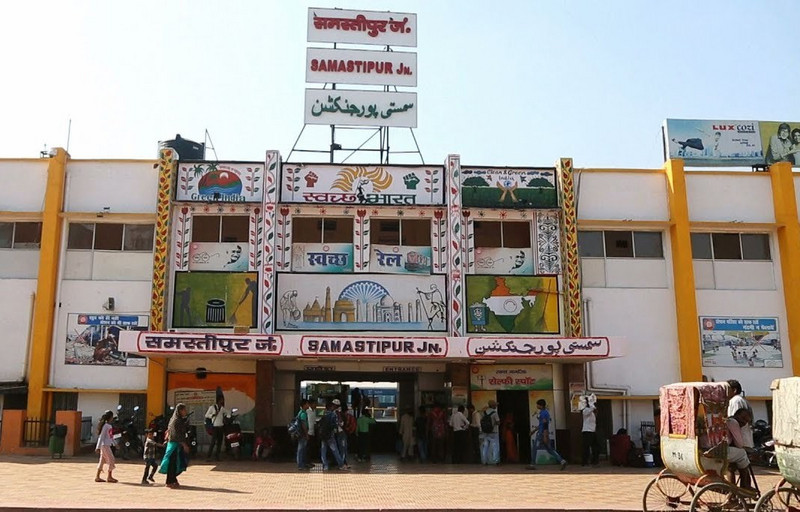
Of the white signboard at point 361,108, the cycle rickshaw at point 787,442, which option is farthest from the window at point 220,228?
the cycle rickshaw at point 787,442

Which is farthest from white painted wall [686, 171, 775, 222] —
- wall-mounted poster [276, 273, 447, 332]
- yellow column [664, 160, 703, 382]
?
wall-mounted poster [276, 273, 447, 332]

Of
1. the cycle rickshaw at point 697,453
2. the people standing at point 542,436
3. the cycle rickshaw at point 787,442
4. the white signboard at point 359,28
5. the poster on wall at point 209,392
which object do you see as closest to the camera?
the cycle rickshaw at point 787,442

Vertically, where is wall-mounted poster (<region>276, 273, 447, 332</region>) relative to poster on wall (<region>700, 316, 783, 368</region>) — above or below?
above

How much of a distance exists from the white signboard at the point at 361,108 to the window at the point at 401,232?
3.37 m

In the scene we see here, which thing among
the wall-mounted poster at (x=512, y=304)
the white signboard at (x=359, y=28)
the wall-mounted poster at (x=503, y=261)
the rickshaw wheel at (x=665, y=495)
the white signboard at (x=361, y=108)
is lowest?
the rickshaw wheel at (x=665, y=495)

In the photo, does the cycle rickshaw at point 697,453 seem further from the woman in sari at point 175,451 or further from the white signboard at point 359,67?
the white signboard at point 359,67

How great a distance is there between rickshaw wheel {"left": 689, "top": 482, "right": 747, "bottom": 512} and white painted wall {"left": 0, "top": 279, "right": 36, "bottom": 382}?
17334mm

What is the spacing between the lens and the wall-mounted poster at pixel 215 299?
20.5 metres

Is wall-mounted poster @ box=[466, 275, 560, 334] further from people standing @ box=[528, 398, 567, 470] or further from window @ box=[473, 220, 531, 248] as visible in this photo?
people standing @ box=[528, 398, 567, 470]

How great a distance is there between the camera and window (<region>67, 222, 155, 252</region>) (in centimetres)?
2148

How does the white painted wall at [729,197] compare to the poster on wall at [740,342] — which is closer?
the poster on wall at [740,342]

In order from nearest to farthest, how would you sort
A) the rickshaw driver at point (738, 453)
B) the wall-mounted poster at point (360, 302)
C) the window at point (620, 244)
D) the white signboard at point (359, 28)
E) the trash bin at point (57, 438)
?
the rickshaw driver at point (738, 453) → the trash bin at point (57, 438) → the wall-mounted poster at point (360, 302) → the window at point (620, 244) → the white signboard at point (359, 28)

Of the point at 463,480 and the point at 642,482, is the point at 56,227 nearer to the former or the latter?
the point at 463,480

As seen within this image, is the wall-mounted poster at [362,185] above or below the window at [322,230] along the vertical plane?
above
